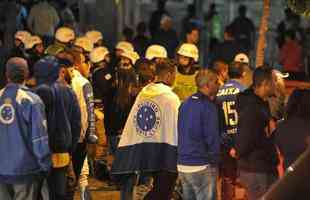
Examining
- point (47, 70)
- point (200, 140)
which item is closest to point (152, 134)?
point (200, 140)

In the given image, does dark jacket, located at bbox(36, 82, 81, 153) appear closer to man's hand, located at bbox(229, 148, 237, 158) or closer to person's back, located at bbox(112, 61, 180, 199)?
person's back, located at bbox(112, 61, 180, 199)

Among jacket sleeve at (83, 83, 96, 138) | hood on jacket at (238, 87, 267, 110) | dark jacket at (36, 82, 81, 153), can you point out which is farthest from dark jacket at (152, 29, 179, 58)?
hood on jacket at (238, 87, 267, 110)

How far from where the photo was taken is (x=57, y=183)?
1025cm

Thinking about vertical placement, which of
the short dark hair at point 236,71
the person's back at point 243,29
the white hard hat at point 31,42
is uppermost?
the person's back at point 243,29

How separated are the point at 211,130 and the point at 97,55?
5070 millimetres

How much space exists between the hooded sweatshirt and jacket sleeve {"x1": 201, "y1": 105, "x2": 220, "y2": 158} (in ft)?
2.15

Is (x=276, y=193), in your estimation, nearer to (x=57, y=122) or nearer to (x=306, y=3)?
(x=57, y=122)

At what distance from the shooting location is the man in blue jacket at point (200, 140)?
9.97 meters

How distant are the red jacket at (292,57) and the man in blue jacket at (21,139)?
12040 millimetres

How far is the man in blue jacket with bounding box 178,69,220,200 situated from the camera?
9969 mm

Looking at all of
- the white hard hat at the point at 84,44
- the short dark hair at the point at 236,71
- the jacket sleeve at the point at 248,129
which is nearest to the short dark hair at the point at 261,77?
the jacket sleeve at the point at 248,129

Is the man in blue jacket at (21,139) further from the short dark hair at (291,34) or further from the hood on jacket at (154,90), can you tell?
the short dark hair at (291,34)

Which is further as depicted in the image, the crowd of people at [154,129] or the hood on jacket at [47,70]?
the hood on jacket at [47,70]

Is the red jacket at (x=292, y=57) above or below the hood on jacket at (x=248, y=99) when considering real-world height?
above
